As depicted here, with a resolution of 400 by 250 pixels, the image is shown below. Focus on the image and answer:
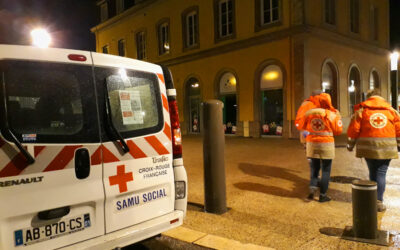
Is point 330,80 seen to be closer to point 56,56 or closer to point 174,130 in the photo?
point 174,130

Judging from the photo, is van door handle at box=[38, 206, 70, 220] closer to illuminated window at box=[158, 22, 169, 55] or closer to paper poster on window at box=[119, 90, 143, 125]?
paper poster on window at box=[119, 90, 143, 125]

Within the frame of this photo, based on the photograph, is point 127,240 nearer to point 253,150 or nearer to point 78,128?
point 78,128

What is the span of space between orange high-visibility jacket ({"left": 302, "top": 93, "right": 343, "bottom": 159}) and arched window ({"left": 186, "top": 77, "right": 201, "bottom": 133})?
14479 mm

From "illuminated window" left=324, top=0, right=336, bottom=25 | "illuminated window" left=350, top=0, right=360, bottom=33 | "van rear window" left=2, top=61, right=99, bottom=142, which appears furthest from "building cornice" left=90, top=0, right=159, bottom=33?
"van rear window" left=2, top=61, right=99, bottom=142

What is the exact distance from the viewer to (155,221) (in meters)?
3.09

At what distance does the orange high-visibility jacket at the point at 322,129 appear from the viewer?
491 centimetres

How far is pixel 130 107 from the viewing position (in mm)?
3035

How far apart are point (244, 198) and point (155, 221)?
8.63 ft

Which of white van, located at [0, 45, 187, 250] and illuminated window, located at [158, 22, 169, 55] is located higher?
illuminated window, located at [158, 22, 169, 55]

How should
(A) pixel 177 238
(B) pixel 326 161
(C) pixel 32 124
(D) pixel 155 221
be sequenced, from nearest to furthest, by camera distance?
(C) pixel 32 124
(D) pixel 155 221
(A) pixel 177 238
(B) pixel 326 161

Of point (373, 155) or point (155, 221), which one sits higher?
point (373, 155)

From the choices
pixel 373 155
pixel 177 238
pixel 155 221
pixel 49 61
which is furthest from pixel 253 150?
pixel 49 61

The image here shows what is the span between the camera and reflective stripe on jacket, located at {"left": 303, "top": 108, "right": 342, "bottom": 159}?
16.1ft

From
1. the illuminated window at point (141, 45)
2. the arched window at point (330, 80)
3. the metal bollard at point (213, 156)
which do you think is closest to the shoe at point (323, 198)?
the metal bollard at point (213, 156)
